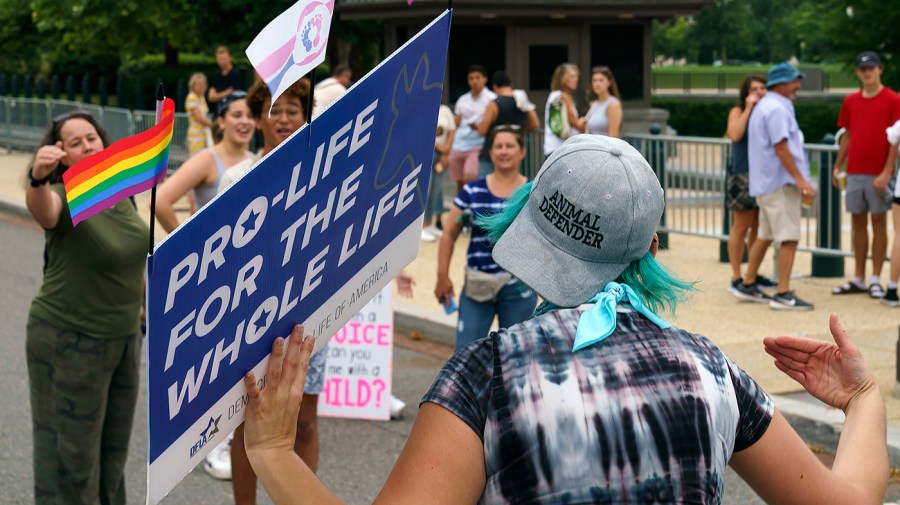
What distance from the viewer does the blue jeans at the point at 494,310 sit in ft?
23.1

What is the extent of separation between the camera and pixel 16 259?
14.4m

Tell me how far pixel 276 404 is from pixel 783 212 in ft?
28.3

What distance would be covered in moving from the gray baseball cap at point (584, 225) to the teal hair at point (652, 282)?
0.03 meters

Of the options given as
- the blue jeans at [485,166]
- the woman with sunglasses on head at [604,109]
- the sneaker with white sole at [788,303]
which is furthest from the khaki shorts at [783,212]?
the blue jeans at [485,166]

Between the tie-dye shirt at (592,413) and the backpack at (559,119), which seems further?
the backpack at (559,119)

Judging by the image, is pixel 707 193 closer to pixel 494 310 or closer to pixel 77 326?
pixel 494 310

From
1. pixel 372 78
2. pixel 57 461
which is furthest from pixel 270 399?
pixel 57 461

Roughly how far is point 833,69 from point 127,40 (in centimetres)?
4224

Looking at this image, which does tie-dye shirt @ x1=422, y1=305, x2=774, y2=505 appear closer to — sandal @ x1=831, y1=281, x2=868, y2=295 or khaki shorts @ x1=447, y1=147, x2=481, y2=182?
sandal @ x1=831, y1=281, x2=868, y2=295

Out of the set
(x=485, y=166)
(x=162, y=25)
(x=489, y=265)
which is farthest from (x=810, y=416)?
(x=162, y=25)

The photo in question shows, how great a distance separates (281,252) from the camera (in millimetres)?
2422

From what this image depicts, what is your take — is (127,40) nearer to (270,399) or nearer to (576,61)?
(576,61)

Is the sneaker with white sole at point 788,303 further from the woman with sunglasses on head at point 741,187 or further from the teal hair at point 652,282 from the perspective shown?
the teal hair at point 652,282

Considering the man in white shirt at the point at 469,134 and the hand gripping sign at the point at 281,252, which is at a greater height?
the hand gripping sign at the point at 281,252
